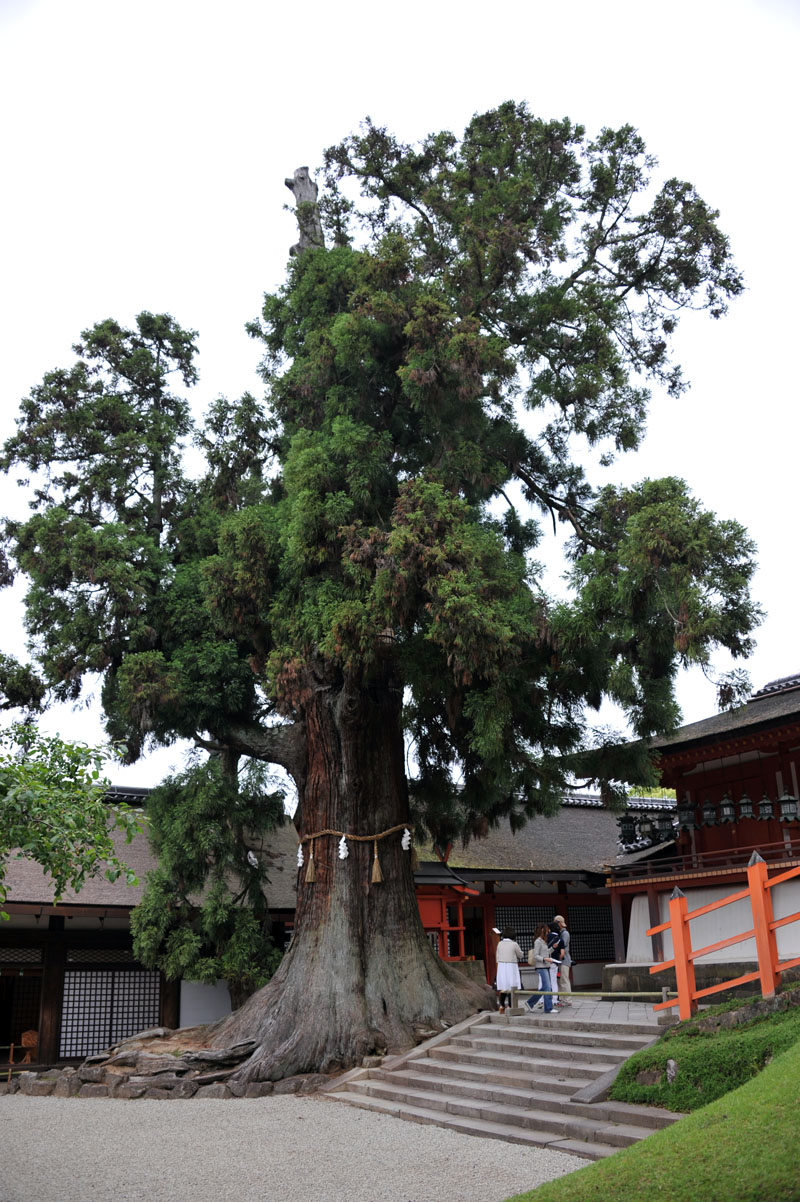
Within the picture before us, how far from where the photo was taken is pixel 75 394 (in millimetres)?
14438

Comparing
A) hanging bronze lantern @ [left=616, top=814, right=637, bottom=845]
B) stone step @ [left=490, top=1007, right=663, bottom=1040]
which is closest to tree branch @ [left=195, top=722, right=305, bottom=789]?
stone step @ [left=490, top=1007, right=663, bottom=1040]

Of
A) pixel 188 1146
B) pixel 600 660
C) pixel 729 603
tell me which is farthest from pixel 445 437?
pixel 188 1146

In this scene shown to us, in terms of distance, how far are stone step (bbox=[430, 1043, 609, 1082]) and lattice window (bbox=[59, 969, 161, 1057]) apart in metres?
6.84

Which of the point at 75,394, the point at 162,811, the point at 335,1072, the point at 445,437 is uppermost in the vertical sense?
the point at 75,394

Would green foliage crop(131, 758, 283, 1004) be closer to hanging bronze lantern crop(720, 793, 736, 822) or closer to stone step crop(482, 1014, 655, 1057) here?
stone step crop(482, 1014, 655, 1057)

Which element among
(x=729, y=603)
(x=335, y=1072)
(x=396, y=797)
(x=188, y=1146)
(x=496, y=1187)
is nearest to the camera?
(x=496, y=1187)

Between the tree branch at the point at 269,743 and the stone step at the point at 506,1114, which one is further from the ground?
the tree branch at the point at 269,743

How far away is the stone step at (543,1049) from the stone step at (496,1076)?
31cm

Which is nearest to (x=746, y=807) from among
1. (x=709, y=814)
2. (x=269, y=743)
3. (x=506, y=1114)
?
(x=709, y=814)

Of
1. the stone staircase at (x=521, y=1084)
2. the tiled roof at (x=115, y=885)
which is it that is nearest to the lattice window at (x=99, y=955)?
the tiled roof at (x=115, y=885)

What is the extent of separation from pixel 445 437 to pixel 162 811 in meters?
6.67

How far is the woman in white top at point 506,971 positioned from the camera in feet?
38.9

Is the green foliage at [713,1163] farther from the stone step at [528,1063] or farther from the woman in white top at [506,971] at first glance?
the woman in white top at [506,971]

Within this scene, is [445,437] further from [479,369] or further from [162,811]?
[162,811]
